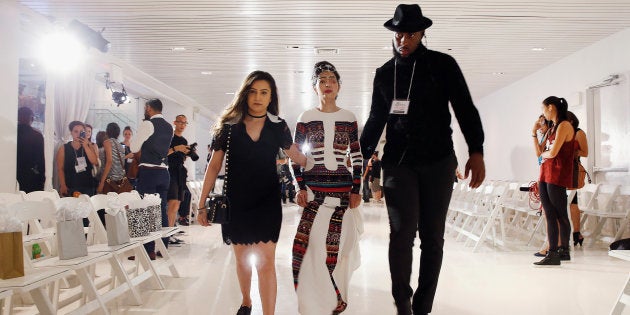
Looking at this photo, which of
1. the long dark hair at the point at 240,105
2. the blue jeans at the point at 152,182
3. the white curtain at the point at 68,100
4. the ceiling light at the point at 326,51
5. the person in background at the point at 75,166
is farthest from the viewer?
the ceiling light at the point at 326,51

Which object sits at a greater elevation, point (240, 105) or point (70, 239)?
point (240, 105)

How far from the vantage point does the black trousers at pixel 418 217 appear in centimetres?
237

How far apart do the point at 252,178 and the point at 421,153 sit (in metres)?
0.88

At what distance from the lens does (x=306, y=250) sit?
299 centimetres

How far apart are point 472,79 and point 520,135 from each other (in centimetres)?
156

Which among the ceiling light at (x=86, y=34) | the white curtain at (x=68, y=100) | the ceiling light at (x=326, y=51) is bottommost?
the white curtain at (x=68, y=100)

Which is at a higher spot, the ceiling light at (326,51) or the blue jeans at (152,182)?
the ceiling light at (326,51)

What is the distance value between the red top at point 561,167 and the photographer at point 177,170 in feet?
12.7

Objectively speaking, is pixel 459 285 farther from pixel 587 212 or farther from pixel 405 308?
pixel 587 212

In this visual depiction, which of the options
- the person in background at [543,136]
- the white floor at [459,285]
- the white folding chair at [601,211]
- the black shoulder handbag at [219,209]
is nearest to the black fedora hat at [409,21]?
the black shoulder handbag at [219,209]

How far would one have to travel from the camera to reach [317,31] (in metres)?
7.93

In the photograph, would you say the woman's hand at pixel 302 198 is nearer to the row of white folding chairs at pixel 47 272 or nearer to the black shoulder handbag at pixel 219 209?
the black shoulder handbag at pixel 219 209

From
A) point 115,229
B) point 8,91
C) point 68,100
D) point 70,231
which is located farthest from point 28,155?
point 70,231

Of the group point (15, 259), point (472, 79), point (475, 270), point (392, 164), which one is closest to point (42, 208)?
point (15, 259)
